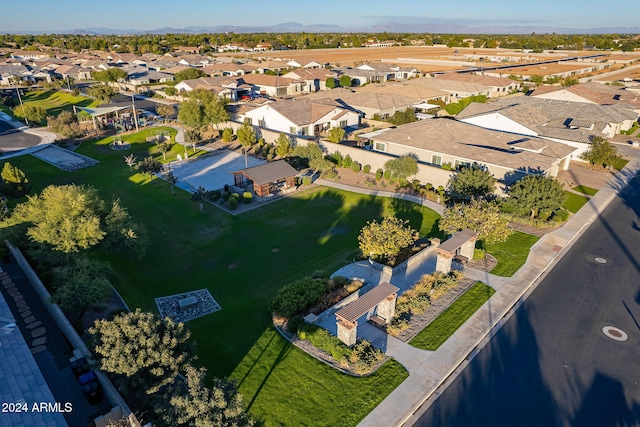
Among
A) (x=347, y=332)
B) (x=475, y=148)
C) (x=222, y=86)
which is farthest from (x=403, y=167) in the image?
(x=222, y=86)

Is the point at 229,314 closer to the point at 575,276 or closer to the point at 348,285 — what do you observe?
the point at 348,285

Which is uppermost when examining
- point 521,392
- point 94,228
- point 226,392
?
point 94,228

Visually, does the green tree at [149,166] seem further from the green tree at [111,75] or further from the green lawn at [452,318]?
the green tree at [111,75]

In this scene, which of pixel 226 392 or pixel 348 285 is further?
pixel 348 285

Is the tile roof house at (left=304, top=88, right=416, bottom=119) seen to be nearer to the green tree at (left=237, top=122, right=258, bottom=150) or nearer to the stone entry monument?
the green tree at (left=237, top=122, right=258, bottom=150)

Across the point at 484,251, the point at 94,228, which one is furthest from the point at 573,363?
the point at 94,228

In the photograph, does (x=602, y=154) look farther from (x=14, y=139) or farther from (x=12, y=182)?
(x=14, y=139)

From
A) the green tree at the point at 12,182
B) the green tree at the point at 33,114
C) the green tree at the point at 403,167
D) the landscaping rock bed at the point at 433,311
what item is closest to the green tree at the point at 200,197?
the green tree at the point at 12,182
